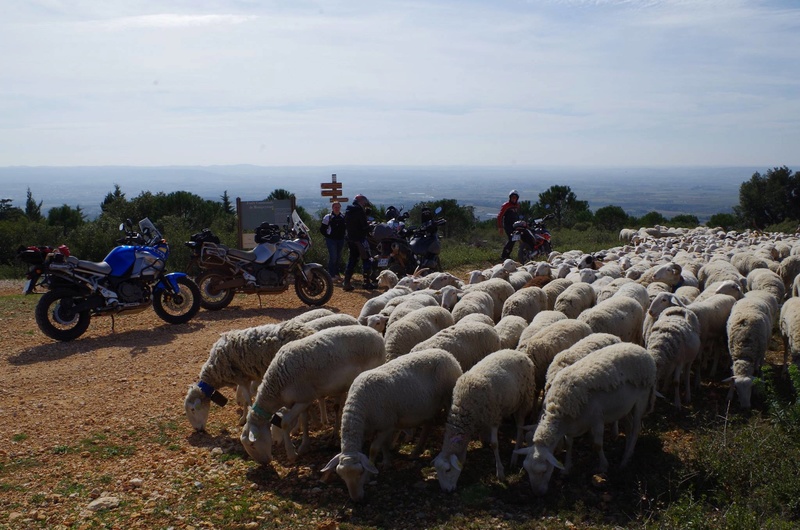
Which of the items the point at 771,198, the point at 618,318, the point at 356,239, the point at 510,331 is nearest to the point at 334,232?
the point at 356,239

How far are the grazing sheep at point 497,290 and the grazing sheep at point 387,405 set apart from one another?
4316mm

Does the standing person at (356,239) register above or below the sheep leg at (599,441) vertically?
above

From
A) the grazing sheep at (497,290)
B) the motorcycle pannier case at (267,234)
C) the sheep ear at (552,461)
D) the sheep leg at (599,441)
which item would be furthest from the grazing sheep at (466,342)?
the motorcycle pannier case at (267,234)

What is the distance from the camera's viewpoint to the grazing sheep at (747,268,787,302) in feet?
34.1

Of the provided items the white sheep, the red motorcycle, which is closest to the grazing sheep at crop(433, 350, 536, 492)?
the white sheep

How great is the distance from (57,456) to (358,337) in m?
3.24

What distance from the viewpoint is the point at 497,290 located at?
36.3 feet

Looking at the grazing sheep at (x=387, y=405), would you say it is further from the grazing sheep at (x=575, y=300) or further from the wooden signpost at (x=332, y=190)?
the wooden signpost at (x=332, y=190)

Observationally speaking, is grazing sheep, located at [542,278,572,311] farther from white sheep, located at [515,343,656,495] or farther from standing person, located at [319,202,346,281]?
standing person, located at [319,202,346,281]

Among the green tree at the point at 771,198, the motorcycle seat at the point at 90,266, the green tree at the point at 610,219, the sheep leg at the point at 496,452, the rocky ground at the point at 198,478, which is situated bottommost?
the rocky ground at the point at 198,478

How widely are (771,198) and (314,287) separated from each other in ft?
94.0

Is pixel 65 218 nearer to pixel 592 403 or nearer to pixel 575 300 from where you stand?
pixel 575 300

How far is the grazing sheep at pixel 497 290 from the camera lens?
35.8 feet

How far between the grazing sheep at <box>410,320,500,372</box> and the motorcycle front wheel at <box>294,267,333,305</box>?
6328mm
